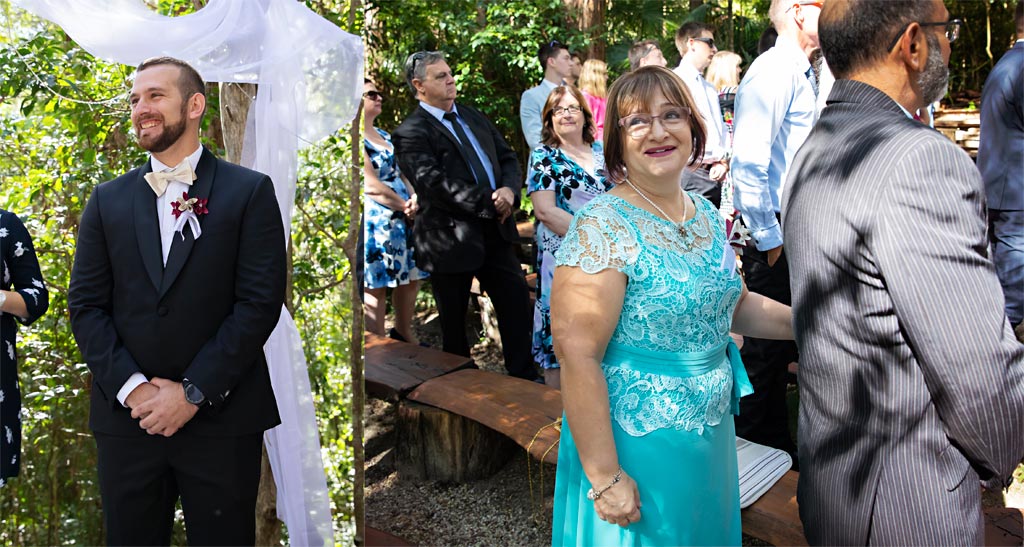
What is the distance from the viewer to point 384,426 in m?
4.38

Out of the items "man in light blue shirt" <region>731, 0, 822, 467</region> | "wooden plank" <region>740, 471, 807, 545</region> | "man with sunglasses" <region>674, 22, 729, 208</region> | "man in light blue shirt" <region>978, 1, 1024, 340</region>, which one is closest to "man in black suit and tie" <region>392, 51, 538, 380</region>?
"man with sunglasses" <region>674, 22, 729, 208</region>

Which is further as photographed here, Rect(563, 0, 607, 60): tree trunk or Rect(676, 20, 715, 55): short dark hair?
Rect(676, 20, 715, 55): short dark hair

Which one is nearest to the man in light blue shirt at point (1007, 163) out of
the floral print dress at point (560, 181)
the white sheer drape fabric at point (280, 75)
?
the floral print dress at point (560, 181)

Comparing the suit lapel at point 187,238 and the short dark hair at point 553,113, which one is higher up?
the short dark hair at point 553,113

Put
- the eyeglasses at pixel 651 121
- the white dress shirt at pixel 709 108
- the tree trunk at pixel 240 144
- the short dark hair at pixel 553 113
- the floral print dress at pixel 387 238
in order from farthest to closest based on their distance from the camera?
the floral print dress at pixel 387 238 < the white dress shirt at pixel 709 108 < the short dark hair at pixel 553 113 < the tree trunk at pixel 240 144 < the eyeglasses at pixel 651 121

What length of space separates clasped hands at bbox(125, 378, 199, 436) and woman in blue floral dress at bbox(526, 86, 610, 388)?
2047mm

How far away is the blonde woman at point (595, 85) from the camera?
13.9 feet

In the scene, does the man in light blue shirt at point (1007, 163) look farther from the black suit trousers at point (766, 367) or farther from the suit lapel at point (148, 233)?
the suit lapel at point (148, 233)

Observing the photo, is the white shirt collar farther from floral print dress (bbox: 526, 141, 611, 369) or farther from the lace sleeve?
floral print dress (bbox: 526, 141, 611, 369)

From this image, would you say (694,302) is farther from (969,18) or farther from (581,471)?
(969,18)

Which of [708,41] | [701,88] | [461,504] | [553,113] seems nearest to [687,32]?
[708,41]

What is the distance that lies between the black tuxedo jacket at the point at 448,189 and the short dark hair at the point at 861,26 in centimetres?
258

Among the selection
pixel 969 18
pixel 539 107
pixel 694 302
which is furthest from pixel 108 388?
pixel 969 18

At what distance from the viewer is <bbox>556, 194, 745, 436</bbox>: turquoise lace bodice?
185 cm
